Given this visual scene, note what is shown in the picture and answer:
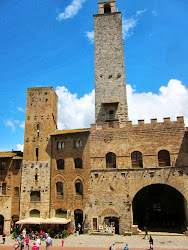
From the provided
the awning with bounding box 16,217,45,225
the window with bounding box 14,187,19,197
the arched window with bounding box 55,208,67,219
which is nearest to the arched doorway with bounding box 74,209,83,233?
the arched window with bounding box 55,208,67,219

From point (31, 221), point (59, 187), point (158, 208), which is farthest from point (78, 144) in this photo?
point (158, 208)

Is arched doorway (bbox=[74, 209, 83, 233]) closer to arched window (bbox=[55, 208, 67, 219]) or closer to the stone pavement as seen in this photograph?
arched window (bbox=[55, 208, 67, 219])

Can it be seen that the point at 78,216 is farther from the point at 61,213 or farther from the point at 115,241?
the point at 115,241

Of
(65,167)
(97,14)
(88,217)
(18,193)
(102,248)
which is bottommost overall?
(102,248)

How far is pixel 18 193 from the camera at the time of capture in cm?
3369

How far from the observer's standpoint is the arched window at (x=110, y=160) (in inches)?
1236

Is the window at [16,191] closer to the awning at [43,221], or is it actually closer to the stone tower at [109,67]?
the awning at [43,221]

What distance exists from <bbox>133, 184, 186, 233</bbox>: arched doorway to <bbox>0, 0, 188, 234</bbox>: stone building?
14cm

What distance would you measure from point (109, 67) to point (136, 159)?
53.8 ft

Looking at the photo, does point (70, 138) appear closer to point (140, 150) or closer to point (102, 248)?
point (140, 150)

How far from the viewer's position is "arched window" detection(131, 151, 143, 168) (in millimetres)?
30656

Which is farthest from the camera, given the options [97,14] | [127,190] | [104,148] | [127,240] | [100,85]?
[97,14]

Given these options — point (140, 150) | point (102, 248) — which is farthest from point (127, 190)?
point (102, 248)

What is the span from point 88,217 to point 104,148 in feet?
30.1
